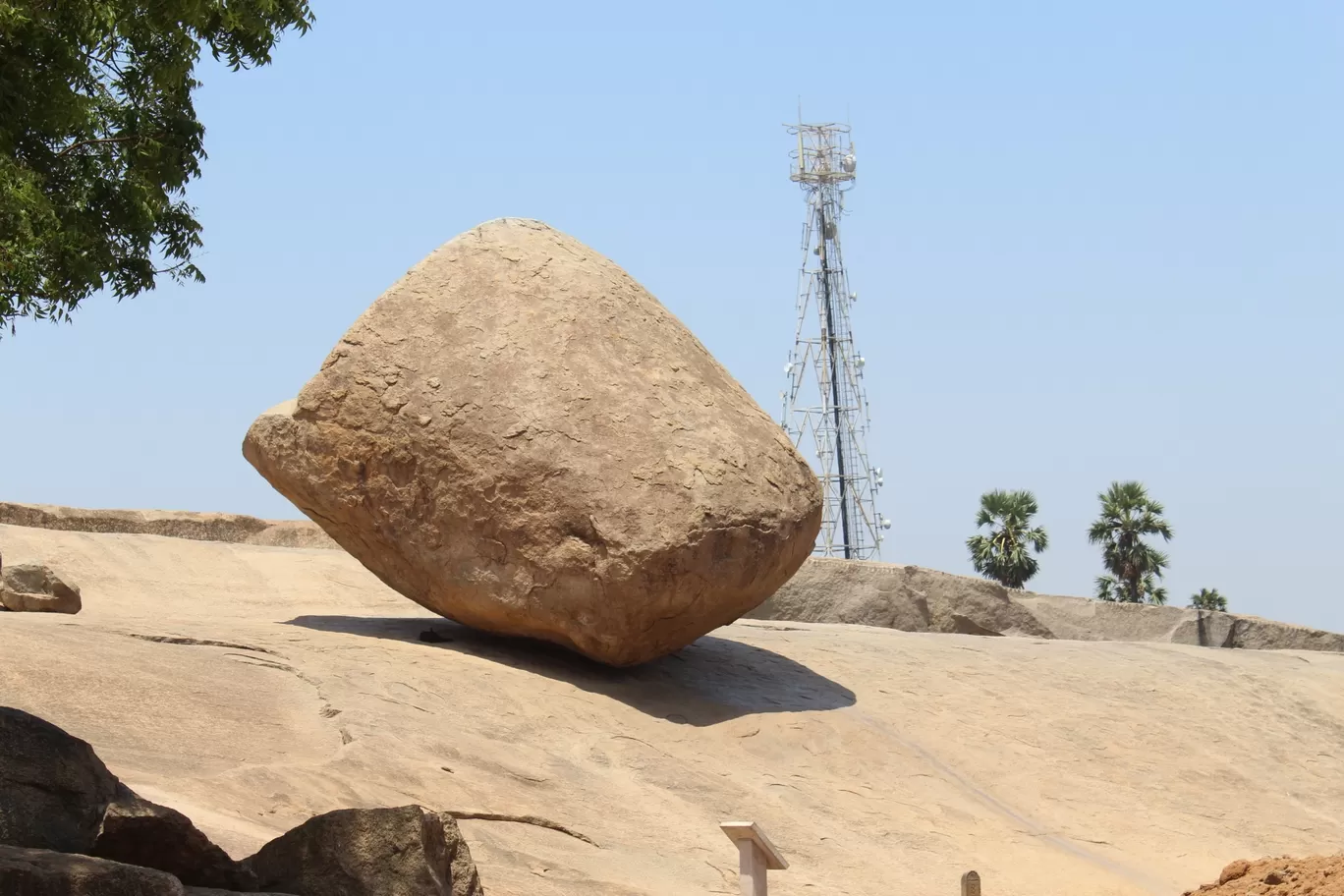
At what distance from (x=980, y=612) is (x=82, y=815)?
1248 centimetres

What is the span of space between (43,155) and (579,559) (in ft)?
14.5

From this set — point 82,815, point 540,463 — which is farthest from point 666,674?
point 82,815

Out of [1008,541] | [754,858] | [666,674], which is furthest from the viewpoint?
[1008,541]

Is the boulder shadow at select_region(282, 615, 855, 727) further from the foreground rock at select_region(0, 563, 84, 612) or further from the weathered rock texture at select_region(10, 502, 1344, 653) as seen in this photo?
the weathered rock texture at select_region(10, 502, 1344, 653)

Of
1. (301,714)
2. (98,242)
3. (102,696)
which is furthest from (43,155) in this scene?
(301,714)

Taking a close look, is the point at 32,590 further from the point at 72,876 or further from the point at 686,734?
the point at 72,876

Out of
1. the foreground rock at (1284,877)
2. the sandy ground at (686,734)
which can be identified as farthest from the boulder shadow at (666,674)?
the foreground rock at (1284,877)

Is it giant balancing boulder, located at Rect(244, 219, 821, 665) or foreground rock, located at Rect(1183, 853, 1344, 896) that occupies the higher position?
giant balancing boulder, located at Rect(244, 219, 821, 665)

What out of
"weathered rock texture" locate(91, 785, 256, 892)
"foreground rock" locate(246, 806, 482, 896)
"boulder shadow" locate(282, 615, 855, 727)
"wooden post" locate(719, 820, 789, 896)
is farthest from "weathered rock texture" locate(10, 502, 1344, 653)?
"weathered rock texture" locate(91, 785, 256, 892)

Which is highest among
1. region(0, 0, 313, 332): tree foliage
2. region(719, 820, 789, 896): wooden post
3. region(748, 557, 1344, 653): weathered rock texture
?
region(0, 0, 313, 332): tree foliage

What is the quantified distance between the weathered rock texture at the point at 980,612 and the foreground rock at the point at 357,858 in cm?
1036

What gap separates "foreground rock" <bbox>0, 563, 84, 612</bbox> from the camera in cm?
1000

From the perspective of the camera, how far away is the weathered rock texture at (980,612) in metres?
15.4

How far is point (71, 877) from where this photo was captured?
3.92 m
